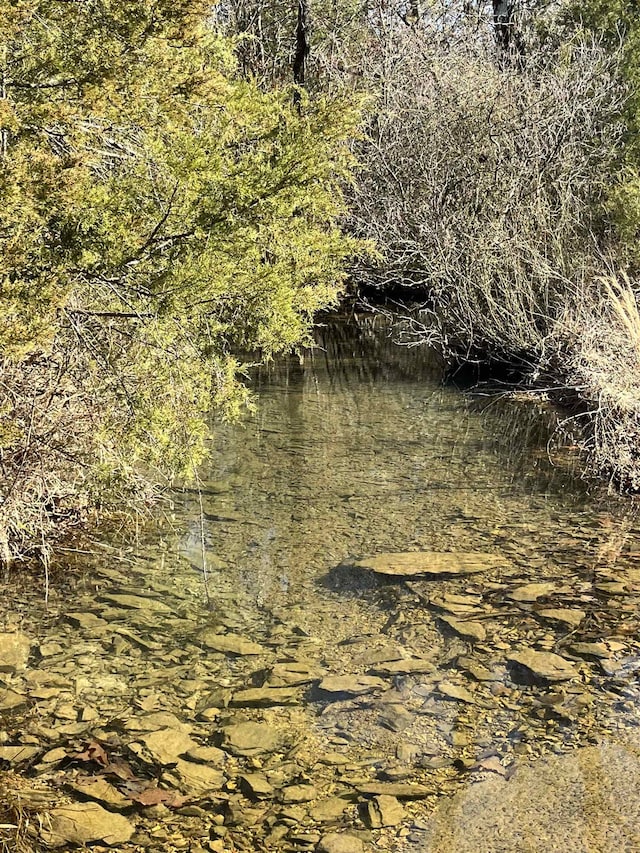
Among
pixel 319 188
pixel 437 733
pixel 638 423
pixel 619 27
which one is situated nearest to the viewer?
pixel 437 733

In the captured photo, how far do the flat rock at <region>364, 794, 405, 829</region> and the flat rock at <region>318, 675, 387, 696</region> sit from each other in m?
0.90

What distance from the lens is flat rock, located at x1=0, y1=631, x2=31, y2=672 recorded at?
5.03 m

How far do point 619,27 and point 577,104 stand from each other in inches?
122

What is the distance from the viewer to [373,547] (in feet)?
22.5

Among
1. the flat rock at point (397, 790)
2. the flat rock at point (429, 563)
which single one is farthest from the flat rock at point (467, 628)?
the flat rock at point (397, 790)

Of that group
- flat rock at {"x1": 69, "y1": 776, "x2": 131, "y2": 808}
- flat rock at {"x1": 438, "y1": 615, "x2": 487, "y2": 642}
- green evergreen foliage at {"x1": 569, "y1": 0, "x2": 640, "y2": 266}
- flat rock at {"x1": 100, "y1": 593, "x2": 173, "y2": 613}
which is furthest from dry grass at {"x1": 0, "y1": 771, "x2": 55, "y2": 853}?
green evergreen foliage at {"x1": 569, "y1": 0, "x2": 640, "y2": 266}

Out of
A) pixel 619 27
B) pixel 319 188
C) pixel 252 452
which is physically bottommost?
pixel 252 452

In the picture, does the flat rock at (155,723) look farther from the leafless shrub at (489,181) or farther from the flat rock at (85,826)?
the leafless shrub at (489,181)

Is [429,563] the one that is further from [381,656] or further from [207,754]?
[207,754]

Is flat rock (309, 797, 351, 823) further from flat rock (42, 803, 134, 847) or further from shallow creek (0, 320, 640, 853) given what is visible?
flat rock (42, 803, 134, 847)

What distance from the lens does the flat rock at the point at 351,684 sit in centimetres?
481

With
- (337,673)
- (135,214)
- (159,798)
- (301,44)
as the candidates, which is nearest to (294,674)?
(337,673)

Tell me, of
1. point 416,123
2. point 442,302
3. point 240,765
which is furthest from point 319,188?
point 416,123

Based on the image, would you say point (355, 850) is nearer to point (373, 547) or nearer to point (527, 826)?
point (527, 826)
